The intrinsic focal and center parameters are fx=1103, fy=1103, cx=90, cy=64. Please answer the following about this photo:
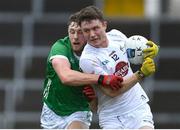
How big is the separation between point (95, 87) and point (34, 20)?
927cm

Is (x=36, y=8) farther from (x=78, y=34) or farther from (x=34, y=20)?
(x=78, y=34)

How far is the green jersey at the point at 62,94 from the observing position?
11.2 meters

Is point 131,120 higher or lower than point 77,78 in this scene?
lower

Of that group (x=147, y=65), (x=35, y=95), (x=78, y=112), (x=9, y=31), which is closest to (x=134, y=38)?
(x=147, y=65)

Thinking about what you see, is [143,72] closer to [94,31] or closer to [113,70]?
[113,70]

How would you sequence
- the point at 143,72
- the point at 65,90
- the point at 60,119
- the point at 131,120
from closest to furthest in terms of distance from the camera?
1. the point at 143,72
2. the point at 131,120
3. the point at 65,90
4. the point at 60,119

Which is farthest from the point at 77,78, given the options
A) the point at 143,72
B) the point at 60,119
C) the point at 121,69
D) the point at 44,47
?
the point at 44,47

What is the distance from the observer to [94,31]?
410 inches

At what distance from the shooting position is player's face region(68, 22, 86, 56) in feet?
36.1

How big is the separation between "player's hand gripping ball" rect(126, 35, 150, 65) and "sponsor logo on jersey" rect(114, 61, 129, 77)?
97 mm

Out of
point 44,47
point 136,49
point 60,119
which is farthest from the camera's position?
point 44,47

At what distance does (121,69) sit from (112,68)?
9 centimetres

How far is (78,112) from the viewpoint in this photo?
11.3 m

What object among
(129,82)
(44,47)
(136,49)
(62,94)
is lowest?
(44,47)
